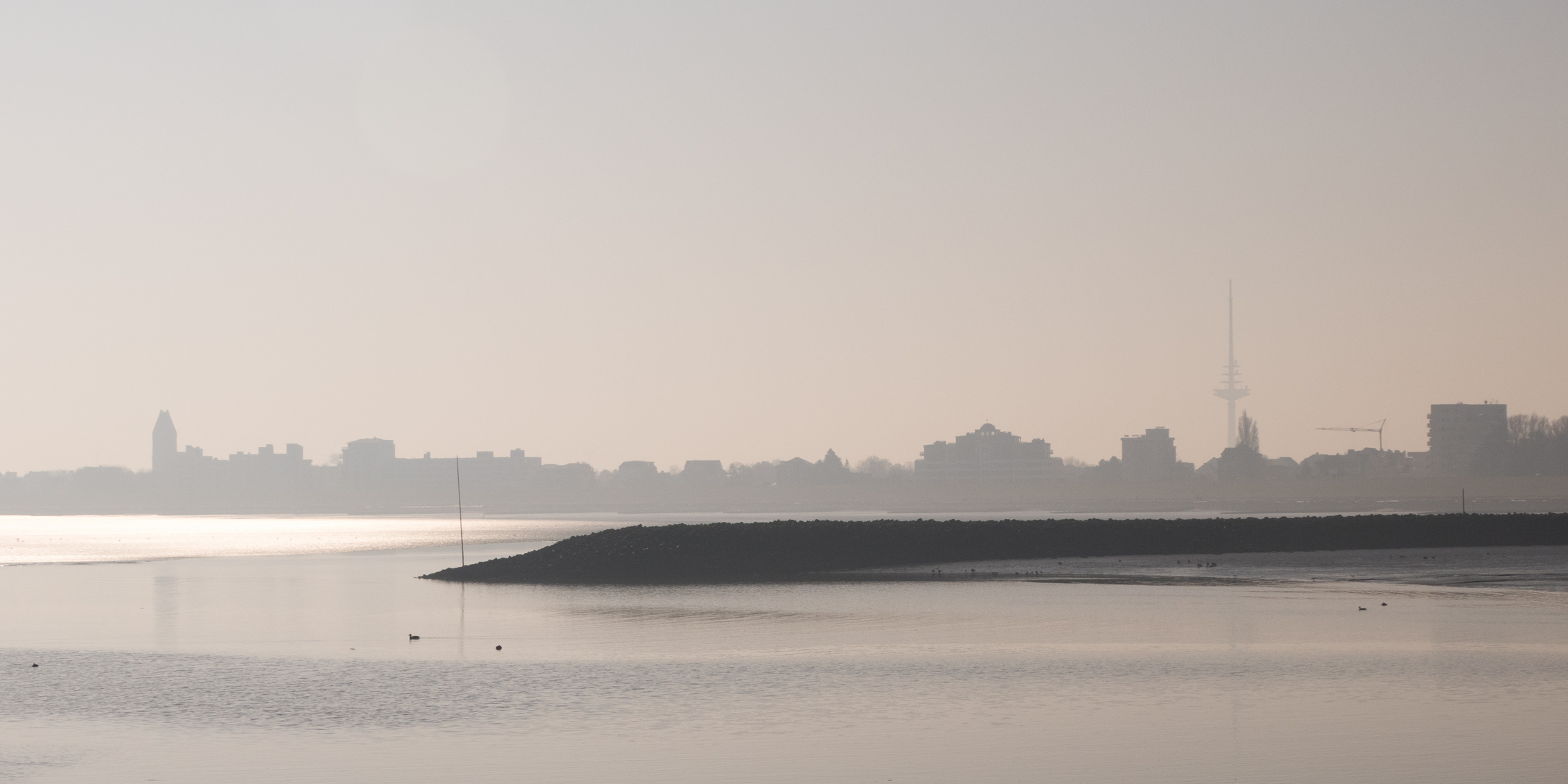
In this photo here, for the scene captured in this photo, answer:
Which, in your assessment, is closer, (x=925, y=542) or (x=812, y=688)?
(x=812, y=688)

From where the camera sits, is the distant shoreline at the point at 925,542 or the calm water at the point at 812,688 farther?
the distant shoreline at the point at 925,542

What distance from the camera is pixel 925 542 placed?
78.4 m

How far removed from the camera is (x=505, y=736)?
23031 millimetres

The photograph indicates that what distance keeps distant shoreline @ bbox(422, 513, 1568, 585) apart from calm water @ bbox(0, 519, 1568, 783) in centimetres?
1734

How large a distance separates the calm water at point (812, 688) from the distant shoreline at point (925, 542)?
17.3 m

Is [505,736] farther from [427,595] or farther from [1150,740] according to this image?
[427,595]

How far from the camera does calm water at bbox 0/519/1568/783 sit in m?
20.6

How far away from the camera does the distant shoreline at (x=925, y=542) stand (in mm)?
73062

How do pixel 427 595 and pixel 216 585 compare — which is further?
pixel 216 585

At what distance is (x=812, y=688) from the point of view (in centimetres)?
2855

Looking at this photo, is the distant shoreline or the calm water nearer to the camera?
the calm water

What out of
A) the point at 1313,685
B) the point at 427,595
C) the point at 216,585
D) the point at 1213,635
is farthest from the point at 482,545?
the point at 1313,685

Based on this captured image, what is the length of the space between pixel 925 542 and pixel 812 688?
5036 cm

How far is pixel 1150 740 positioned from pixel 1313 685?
6.93 meters
